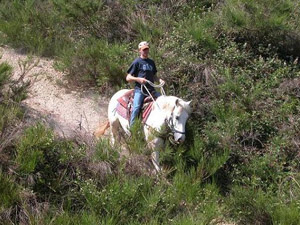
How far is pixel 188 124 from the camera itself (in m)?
8.09

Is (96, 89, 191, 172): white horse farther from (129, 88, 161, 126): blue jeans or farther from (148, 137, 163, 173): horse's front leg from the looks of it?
(129, 88, 161, 126): blue jeans

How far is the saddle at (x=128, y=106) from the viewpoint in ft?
24.7

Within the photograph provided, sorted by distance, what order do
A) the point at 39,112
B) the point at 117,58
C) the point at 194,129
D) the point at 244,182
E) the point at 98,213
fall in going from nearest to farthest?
1. the point at 98,213
2. the point at 244,182
3. the point at 194,129
4. the point at 39,112
5. the point at 117,58

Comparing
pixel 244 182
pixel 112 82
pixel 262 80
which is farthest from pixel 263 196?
pixel 112 82

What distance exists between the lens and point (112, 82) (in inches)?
398

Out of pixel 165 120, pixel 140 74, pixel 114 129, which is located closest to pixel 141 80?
pixel 140 74

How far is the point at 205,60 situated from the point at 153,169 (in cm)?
351

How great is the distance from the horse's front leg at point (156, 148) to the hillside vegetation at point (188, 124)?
131 millimetres

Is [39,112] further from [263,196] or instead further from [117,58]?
[263,196]

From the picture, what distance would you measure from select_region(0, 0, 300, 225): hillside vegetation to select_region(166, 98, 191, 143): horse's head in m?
0.29

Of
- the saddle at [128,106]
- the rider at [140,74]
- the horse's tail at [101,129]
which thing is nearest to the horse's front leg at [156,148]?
the saddle at [128,106]

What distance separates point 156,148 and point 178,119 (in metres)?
0.59

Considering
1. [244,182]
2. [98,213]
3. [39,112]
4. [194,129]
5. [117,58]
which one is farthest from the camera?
[117,58]

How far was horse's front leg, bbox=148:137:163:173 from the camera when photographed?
707 cm
